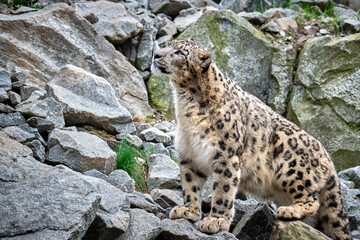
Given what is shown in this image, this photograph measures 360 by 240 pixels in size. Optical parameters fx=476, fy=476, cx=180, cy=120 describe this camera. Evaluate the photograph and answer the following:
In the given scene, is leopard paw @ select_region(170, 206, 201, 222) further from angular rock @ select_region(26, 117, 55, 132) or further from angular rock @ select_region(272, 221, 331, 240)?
angular rock @ select_region(26, 117, 55, 132)

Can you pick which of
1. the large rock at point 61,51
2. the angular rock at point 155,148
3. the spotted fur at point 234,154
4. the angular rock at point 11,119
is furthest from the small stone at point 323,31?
the angular rock at point 11,119

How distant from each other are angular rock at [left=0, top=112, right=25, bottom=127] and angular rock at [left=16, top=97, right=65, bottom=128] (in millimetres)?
149

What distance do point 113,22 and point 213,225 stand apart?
676 centimetres

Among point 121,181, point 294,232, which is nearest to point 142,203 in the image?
point 121,181

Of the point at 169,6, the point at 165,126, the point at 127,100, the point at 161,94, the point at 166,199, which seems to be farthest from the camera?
the point at 169,6

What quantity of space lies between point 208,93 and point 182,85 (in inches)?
13.3

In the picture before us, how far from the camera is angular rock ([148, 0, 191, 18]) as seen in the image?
13.0m

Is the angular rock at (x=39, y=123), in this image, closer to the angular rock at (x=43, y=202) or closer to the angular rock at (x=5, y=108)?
the angular rock at (x=5, y=108)

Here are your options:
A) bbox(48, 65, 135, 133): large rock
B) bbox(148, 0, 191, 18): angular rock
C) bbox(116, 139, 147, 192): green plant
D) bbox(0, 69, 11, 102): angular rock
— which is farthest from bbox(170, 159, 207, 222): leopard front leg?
bbox(148, 0, 191, 18): angular rock

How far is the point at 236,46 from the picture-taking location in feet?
38.2

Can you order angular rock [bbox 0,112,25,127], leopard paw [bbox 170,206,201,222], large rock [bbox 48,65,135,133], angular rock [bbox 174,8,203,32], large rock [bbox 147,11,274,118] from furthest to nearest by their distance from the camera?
angular rock [bbox 174,8,203,32]
large rock [bbox 147,11,274,118]
large rock [bbox 48,65,135,133]
angular rock [bbox 0,112,25,127]
leopard paw [bbox 170,206,201,222]

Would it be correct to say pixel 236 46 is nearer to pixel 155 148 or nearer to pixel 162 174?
pixel 155 148

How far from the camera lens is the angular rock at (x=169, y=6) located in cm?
1297

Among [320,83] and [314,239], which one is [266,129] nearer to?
[314,239]
